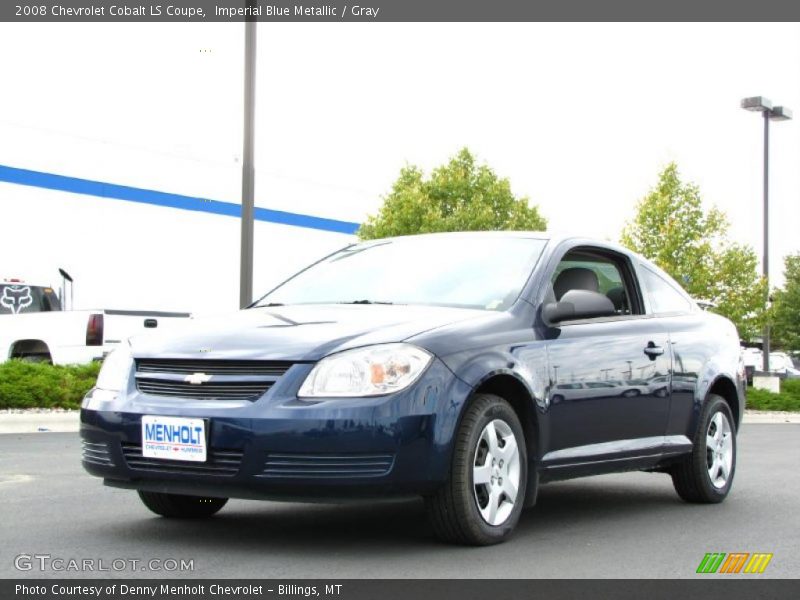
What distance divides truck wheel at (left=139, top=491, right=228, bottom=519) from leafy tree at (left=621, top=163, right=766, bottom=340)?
25649 millimetres

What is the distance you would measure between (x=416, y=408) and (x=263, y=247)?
35.9 meters

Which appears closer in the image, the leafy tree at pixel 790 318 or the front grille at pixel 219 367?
the front grille at pixel 219 367

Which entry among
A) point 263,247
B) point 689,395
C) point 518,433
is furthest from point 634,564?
point 263,247

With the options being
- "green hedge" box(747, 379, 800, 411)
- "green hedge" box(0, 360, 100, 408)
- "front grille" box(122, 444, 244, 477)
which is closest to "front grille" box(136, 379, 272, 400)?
"front grille" box(122, 444, 244, 477)

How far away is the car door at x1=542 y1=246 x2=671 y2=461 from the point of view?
647cm

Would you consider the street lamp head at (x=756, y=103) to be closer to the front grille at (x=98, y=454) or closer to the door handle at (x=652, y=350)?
the door handle at (x=652, y=350)

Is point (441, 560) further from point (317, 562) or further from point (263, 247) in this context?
point (263, 247)

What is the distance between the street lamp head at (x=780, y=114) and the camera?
3045 centimetres

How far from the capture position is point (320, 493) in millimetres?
5410

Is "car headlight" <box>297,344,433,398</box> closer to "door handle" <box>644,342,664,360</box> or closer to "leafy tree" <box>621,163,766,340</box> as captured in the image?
"door handle" <box>644,342,664,360</box>

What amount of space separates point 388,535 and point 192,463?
3.88ft

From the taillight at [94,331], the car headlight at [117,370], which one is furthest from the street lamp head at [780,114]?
the car headlight at [117,370]

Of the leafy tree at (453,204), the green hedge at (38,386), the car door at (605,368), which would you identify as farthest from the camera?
the leafy tree at (453,204)

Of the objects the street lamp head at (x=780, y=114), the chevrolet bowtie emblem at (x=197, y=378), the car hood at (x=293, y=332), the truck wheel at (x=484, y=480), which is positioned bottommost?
the truck wheel at (x=484, y=480)
